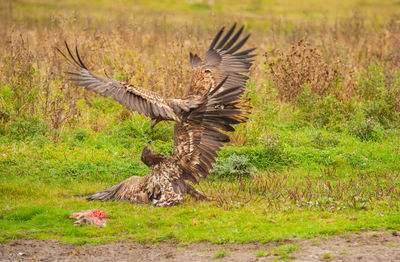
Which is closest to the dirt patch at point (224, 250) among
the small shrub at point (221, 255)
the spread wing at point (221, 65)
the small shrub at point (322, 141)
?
the small shrub at point (221, 255)

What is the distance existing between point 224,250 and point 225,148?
4491mm

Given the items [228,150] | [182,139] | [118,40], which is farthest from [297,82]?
[182,139]

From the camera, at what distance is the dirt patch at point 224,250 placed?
633 cm

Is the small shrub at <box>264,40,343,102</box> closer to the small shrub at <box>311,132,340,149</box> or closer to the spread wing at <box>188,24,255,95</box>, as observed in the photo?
the small shrub at <box>311,132,340,149</box>

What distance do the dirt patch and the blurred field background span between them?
0.23m

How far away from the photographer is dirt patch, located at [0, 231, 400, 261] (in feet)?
20.8

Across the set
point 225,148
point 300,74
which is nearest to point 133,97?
point 225,148

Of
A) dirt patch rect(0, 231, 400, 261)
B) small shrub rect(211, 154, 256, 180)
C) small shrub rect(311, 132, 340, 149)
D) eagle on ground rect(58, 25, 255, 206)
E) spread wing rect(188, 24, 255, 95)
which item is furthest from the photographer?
small shrub rect(311, 132, 340, 149)

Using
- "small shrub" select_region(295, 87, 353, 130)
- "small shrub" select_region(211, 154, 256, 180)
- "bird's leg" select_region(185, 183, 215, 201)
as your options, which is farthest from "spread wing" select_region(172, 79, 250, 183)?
"small shrub" select_region(295, 87, 353, 130)

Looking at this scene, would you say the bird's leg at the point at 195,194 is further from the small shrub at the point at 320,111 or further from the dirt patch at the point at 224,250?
the small shrub at the point at 320,111

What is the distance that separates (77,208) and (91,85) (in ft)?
6.62

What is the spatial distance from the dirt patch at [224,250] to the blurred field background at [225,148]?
234mm

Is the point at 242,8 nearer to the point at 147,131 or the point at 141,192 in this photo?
the point at 147,131

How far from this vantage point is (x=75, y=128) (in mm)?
12289
